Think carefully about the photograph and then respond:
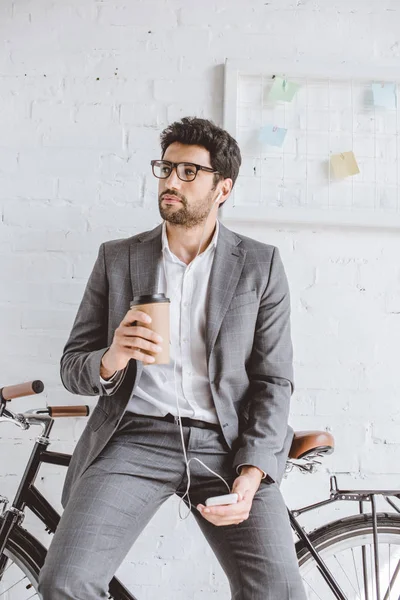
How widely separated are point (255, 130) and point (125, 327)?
987mm

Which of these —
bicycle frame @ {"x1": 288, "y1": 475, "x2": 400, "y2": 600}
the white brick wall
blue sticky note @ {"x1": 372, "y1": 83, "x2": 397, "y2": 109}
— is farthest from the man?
blue sticky note @ {"x1": 372, "y1": 83, "x2": 397, "y2": 109}

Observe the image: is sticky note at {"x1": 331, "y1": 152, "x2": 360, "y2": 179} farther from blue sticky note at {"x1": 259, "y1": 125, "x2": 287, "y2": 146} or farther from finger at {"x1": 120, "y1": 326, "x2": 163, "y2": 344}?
finger at {"x1": 120, "y1": 326, "x2": 163, "y2": 344}

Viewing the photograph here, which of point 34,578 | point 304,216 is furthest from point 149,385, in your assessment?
point 304,216

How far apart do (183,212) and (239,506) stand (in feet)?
2.54

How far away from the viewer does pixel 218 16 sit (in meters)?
2.05

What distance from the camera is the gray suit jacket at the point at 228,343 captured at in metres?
1.60

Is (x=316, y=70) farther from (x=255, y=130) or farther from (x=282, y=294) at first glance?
(x=282, y=294)

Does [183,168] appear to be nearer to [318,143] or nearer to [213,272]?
[213,272]

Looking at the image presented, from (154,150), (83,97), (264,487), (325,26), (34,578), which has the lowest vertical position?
(34,578)

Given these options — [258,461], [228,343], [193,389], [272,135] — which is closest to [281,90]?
[272,135]

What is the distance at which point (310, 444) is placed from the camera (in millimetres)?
1655

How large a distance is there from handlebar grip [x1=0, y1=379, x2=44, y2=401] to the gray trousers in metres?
0.24

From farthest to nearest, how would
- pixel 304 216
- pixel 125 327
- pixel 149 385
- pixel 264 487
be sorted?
pixel 304 216 → pixel 149 385 → pixel 264 487 → pixel 125 327

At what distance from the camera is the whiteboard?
2037 mm
